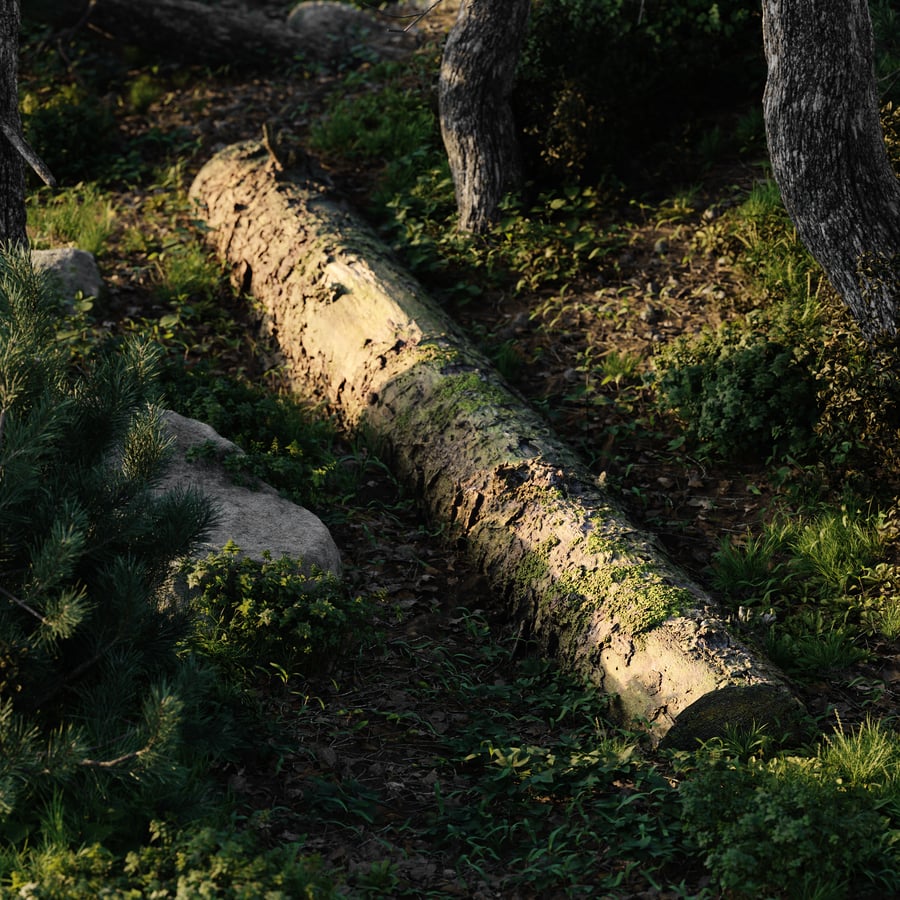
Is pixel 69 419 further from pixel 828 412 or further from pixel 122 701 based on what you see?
pixel 828 412

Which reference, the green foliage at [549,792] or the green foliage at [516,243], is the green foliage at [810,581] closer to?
the green foliage at [549,792]

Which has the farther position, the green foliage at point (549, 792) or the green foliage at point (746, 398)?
the green foliage at point (746, 398)

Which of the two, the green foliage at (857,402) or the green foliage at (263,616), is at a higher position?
the green foliage at (263,616)

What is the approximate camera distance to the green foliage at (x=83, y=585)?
3.07 metres

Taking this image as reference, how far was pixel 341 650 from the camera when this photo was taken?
470 cm

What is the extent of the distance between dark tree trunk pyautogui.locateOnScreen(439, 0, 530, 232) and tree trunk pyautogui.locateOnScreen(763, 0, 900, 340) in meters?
2.66

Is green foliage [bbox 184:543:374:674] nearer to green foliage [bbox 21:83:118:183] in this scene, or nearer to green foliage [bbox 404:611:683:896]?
green foliage [bbox 404:611:683:896]

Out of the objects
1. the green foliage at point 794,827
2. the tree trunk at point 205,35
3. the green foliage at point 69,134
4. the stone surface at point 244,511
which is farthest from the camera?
the tree trunk at point 205,35

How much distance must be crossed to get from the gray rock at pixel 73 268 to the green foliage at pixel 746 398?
4.06m

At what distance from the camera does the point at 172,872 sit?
3145 mm

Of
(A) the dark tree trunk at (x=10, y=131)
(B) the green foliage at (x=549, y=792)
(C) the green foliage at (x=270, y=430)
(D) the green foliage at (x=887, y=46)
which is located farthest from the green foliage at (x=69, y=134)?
(B) the green foliage at (x=549, y=792)

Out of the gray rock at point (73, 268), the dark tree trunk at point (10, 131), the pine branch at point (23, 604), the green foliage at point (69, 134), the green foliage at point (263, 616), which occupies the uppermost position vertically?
the dark tree trunk at point (10, 131)

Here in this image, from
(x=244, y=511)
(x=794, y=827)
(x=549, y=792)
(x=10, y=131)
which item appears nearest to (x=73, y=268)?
(x=10, y=131)

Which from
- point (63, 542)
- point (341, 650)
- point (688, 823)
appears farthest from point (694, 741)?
point (63, 542)
